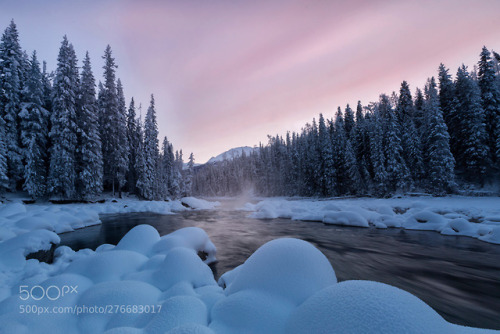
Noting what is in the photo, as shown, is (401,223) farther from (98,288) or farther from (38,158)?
(38,158)

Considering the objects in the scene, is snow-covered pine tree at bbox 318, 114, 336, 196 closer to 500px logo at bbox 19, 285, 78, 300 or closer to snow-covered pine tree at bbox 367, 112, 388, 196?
snow-covered pine tree at bbox 367, 112, 388, 196

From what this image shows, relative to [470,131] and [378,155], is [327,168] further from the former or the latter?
[470,131]

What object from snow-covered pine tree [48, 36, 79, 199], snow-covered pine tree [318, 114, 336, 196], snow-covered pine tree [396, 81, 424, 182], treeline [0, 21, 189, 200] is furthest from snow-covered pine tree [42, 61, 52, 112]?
snow-covered pine tree [396, 81, 424, 182]

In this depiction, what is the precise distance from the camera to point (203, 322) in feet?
8.84

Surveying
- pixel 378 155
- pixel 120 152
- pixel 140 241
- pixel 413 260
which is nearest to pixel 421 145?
pixel 378 155

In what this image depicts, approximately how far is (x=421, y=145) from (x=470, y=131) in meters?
4.91

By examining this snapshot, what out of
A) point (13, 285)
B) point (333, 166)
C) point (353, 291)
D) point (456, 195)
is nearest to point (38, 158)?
point (13, 285)

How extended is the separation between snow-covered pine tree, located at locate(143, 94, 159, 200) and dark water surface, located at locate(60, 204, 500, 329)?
1986 cm

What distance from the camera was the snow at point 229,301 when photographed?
1.79 metres

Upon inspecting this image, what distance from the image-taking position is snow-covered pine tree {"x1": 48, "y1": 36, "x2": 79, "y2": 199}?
803 inches

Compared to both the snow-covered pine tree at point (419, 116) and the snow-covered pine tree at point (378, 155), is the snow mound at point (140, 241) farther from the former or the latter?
the snow-covered pine tree at point (419, 116)

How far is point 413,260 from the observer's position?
699cm

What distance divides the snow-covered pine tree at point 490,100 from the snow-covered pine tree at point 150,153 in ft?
142

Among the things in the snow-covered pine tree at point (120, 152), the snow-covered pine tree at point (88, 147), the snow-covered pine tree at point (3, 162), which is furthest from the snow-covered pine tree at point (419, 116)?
the snow-covered pine tree at point (3, 162)
